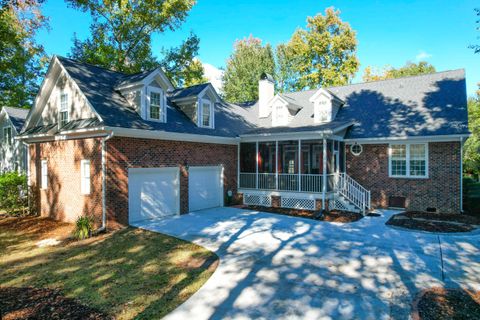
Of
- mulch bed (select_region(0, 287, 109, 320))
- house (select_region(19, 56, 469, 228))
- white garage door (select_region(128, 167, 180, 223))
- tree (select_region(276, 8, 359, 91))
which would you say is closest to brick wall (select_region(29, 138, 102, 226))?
house (select_region(19, 56, 469, 228))

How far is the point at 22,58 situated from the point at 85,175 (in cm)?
1835

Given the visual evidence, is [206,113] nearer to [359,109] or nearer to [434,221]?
[359,109]

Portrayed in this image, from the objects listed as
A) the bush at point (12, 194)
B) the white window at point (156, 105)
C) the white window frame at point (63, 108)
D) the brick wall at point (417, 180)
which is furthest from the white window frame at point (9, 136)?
the brick wall at point (417, 180)

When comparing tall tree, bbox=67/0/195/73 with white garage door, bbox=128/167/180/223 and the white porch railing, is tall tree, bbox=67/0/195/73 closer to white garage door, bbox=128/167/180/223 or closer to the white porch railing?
white garage door, bbox=128/167/180/223

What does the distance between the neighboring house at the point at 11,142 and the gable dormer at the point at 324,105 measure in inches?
A: 856

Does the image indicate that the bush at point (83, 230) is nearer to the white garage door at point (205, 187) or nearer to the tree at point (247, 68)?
the white garage door at point (205, 187)

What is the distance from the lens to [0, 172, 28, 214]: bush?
560 inches

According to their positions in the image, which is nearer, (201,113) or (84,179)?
(84,179)

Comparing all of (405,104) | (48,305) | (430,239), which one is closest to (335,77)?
(405,104)

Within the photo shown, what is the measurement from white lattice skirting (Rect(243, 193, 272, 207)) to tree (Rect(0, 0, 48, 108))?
16.7 m

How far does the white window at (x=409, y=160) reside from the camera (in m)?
14.2

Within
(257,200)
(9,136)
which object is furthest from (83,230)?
(9,136)

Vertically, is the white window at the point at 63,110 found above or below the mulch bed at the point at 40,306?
above

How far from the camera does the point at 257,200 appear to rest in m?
16.3
